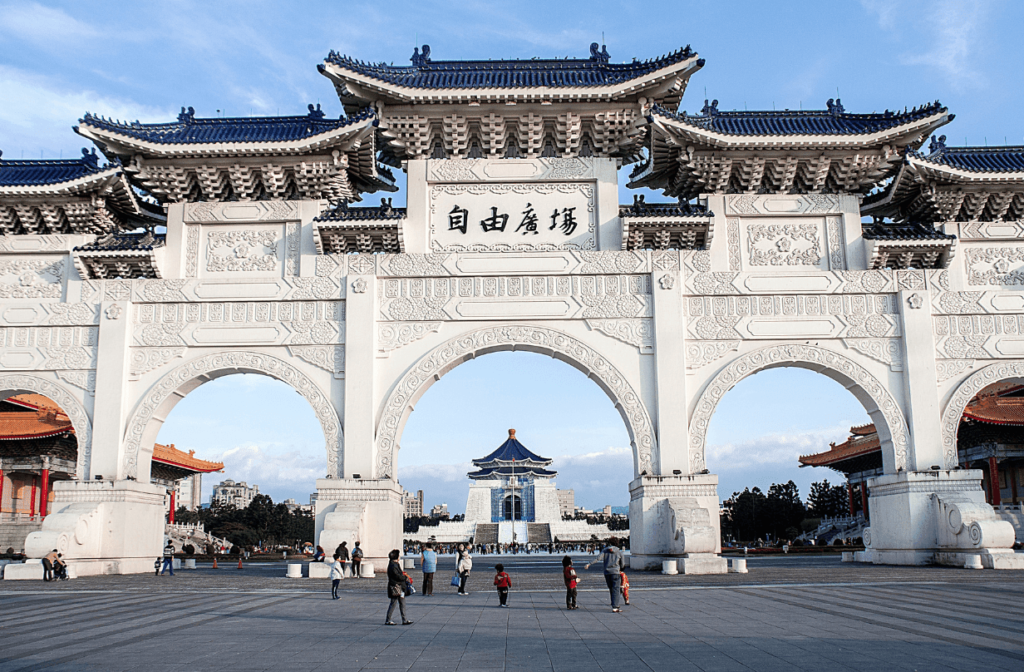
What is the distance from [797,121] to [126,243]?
13.1m

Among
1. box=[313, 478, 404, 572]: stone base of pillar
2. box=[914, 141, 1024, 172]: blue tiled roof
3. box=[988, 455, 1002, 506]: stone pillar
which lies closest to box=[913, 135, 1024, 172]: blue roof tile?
box=[914, 141, 1024, 172]: blue tiled roof

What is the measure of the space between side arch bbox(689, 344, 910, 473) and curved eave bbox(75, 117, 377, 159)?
800 cm

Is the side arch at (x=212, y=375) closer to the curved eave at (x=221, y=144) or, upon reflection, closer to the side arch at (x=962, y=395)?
the curved eave at (x=221, y=144)

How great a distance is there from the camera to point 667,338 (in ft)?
51.1

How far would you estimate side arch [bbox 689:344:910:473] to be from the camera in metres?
15.4

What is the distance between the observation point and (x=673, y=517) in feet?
48.5

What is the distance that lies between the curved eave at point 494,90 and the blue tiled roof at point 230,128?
0.57 m

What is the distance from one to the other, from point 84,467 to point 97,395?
1338 mm

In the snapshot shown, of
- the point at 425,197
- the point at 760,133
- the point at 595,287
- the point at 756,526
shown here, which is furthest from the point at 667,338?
the point at 756,526

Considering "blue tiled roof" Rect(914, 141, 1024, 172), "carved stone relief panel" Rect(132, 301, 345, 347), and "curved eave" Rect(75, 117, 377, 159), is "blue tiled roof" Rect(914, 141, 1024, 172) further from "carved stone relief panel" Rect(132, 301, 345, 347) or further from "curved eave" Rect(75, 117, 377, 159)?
"carved stone relief panel" Rect(132, 301, 345, 347)

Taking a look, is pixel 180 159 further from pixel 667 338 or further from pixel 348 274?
pixel 667 338

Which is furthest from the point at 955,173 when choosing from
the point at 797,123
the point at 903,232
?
the point at 797,123

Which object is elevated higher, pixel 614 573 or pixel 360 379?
pixel 360 379

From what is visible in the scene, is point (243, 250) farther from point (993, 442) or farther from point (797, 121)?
point (993, 442)
